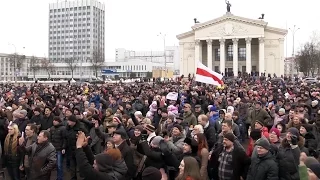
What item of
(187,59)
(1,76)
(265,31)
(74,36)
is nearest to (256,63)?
(265,31)

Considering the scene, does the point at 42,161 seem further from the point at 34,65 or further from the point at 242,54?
the point at 34,65

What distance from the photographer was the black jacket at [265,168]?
584cm

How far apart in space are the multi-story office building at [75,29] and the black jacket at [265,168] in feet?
486

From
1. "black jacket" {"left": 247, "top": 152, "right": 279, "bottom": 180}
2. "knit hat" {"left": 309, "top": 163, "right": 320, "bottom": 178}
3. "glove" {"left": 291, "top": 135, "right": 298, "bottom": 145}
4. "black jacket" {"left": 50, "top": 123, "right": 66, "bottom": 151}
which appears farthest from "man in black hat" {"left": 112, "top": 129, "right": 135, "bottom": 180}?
"knit hat" {"left": 309, "top": 163, "right": 320, "bottom": 178}

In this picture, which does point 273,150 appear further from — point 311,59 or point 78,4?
point 78,4

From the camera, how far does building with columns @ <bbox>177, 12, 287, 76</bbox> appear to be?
213 ft

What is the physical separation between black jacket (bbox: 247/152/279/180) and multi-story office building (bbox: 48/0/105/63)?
148m

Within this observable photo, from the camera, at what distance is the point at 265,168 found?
584 cm

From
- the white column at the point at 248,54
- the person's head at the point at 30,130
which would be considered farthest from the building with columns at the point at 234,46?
the person's head at the point at 30,130

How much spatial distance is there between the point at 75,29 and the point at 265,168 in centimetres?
15753

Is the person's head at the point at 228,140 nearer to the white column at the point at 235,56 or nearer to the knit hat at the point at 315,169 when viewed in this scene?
the knit hat at the point at 315,169

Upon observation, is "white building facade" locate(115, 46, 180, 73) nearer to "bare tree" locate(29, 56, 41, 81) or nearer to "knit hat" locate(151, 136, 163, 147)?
"bare tree" locate(29, 56, 41, 81)

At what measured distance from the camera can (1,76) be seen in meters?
129

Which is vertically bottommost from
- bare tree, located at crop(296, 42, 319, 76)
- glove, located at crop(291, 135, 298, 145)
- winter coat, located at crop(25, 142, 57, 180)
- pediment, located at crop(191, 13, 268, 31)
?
winter coat, located at crop(25, 142, 57, 180)
